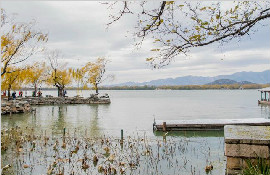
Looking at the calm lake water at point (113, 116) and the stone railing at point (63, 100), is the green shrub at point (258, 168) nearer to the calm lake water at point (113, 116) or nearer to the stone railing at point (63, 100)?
the calm lake water at point (113, 116)

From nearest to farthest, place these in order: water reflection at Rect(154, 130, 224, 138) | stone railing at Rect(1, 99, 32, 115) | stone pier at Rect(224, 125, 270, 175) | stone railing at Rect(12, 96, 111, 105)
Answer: stone pier at Rect(224, 125, 270, 175)
water reflection at Rect(154, 130, 224, 138)
stone railing at Rect(1, 99, 32, 115)
stone railing at Rect(12, 96, 111, 105)

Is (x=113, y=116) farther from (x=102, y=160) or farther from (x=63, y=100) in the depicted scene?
(x=63, y=100)

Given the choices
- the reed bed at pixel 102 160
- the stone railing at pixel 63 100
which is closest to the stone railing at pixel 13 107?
the stone railing at pixel 63 100

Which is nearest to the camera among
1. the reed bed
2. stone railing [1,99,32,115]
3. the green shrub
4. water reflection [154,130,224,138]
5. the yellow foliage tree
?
the green shrub

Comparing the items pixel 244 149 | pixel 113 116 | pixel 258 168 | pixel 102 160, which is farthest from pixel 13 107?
pixel 258 168

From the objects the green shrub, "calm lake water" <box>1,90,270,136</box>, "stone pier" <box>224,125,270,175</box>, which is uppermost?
"stone pier" <box>224,125,270,175</box>

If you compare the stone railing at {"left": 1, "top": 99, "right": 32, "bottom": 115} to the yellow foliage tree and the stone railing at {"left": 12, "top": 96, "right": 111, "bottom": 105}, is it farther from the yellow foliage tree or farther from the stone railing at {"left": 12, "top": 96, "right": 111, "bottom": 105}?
the yellow foliage tree

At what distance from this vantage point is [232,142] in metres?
6.96

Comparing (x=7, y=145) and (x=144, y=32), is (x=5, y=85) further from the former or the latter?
(x=144, y=32)

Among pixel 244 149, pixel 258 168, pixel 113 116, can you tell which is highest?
pixel 244 149

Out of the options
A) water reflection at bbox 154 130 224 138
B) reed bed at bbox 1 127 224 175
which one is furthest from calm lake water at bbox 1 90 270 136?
reed bed at bbox 1 127 224 175

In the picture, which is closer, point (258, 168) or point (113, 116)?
point (258, 168)

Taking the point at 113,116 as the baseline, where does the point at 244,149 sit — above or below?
above

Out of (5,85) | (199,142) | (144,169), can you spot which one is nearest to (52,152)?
(144,169)
